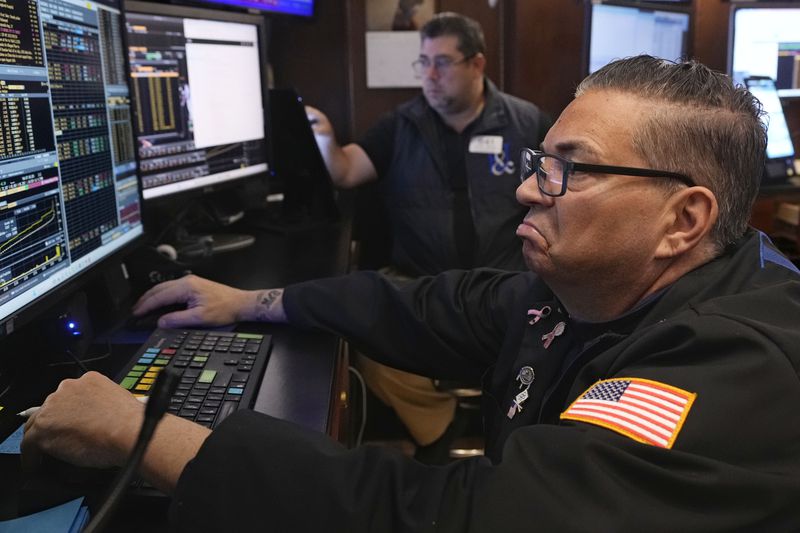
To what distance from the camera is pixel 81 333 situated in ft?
3.78

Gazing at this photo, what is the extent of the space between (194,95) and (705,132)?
1.28m

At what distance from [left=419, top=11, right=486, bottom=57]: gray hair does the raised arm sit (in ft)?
1.44

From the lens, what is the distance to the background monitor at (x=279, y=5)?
223 cm

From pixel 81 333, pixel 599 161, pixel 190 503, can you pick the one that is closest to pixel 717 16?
pixel 599 161

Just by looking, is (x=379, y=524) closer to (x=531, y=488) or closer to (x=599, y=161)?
(x=531, y=488)

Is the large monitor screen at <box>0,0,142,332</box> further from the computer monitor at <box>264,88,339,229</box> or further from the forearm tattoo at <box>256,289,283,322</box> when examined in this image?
the computer monitor at <box>264,88,339,229</box>

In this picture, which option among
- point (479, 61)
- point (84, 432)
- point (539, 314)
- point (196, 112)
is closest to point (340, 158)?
point (479, 61)

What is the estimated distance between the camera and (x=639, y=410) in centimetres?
70

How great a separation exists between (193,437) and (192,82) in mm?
1230

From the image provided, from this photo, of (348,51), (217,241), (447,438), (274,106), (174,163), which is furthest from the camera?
(348,51)

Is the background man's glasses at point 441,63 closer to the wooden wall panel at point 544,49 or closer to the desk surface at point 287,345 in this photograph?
the wooden wall panel at point 544,49

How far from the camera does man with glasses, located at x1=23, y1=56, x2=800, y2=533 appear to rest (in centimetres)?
67

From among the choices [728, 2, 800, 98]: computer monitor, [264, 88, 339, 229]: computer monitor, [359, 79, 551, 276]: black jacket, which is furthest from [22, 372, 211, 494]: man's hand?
[728, 2, 800, 98]: computer monitor

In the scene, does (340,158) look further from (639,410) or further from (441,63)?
(639,410)
